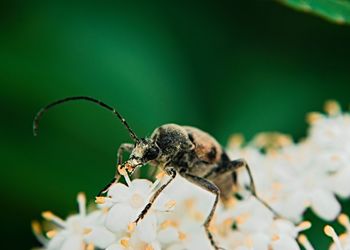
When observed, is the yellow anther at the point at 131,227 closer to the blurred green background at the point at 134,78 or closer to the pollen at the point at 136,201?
the pollen at the point at 136,201

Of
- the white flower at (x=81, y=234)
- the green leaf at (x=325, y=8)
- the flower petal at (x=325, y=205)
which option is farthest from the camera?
the flower petal at (x=325, y=205)

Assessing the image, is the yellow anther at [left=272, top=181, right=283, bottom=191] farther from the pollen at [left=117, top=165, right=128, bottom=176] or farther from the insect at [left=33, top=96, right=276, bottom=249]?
the pollen at [left=117, top=165, right=128, bottom=176]

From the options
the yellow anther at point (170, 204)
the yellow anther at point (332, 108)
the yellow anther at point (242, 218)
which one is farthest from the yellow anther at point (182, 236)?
the yellow anther at point (332, 108)

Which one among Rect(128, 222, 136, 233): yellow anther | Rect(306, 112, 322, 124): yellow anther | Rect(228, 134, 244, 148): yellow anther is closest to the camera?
Rect(128, 222, 136, 233): yellow anther

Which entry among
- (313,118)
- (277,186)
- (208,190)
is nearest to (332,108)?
(313,118)

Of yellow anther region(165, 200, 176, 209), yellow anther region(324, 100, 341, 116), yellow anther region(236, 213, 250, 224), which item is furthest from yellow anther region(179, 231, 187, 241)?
yellow anther region(324, 100, 341, 116)

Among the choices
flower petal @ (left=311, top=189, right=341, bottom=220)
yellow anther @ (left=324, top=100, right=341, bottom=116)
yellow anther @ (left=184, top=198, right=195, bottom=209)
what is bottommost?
flower petal @ (left=311, top=189, right=341, bottom=220)
